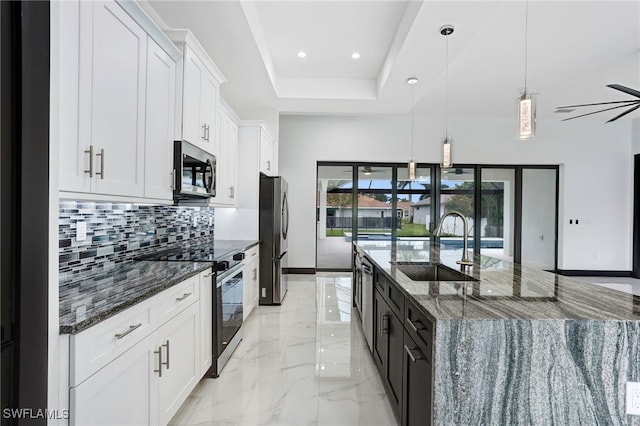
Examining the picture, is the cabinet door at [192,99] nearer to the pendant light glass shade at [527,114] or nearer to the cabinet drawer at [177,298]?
the cabinet drawer at [177,298]

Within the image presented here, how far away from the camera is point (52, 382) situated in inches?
40.8

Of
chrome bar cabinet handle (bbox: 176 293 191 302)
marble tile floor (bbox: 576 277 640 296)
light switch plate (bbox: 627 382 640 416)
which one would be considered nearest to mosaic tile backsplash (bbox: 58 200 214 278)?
chrome bar cabinet handle (bbox: 176 293 191 302)

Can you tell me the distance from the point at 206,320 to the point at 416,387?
1.48 m

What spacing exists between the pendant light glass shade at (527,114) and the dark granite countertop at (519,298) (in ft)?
3.18

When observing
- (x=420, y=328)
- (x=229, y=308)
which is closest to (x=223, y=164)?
(x=229, y=308)

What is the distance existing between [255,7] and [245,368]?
332cm

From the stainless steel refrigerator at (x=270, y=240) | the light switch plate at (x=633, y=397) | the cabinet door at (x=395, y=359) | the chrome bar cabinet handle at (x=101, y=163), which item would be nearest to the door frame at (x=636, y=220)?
the stainless steel refrigerator at (x=270, y=240)

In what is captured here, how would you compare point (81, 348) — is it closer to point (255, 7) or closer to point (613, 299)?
point (613, 299)

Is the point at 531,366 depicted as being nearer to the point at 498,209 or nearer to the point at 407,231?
the point at 407,231

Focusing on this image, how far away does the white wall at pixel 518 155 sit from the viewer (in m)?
6.56

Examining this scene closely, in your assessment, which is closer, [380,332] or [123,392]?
[123,392]

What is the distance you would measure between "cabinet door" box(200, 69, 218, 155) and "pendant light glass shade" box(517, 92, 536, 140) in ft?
7.75

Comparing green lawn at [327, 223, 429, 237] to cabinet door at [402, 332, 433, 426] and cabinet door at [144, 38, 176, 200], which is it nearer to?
cabinet door at [144, 38, 176, 200]

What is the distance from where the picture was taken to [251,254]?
12.5 ft
